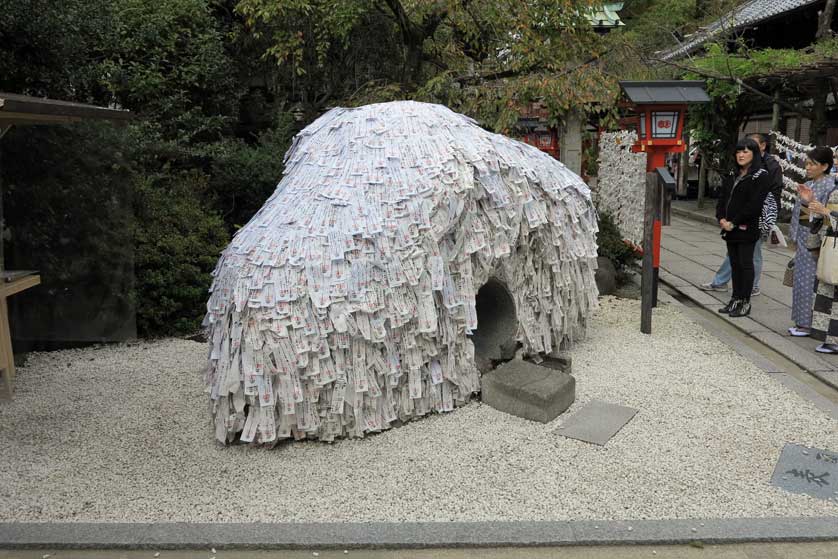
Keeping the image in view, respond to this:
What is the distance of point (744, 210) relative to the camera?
23.3 feet

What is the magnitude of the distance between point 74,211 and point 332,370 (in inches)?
157

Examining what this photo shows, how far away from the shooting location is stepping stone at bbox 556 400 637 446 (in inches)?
183

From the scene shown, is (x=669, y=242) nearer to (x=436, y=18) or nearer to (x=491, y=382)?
(x=436, y=18)

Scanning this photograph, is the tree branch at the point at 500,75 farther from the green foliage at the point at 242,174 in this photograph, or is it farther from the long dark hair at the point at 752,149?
the green foliage at the point at 242,174

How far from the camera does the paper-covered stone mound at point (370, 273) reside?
4266 mm

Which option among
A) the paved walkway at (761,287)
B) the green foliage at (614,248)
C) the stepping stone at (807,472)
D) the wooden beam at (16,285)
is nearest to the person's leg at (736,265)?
the paved walkway at (761,287)

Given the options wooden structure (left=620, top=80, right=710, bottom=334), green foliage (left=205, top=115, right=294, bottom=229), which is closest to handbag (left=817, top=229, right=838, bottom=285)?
wooden structure (left=620, top=80, right=710, bottom=334)

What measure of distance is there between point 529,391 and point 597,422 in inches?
20.3

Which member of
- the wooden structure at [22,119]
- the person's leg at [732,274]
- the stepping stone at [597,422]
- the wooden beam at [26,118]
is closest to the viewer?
the stepping stone at [597,422]

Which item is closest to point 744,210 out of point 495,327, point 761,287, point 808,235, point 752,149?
point 752,149

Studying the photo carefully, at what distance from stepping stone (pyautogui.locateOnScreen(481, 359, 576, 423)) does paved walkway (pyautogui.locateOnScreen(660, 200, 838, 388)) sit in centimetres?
233

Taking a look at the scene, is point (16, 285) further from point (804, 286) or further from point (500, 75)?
point (804, 286)

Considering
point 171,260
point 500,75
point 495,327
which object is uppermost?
point 500,75

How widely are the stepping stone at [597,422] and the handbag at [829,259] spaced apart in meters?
2.28
